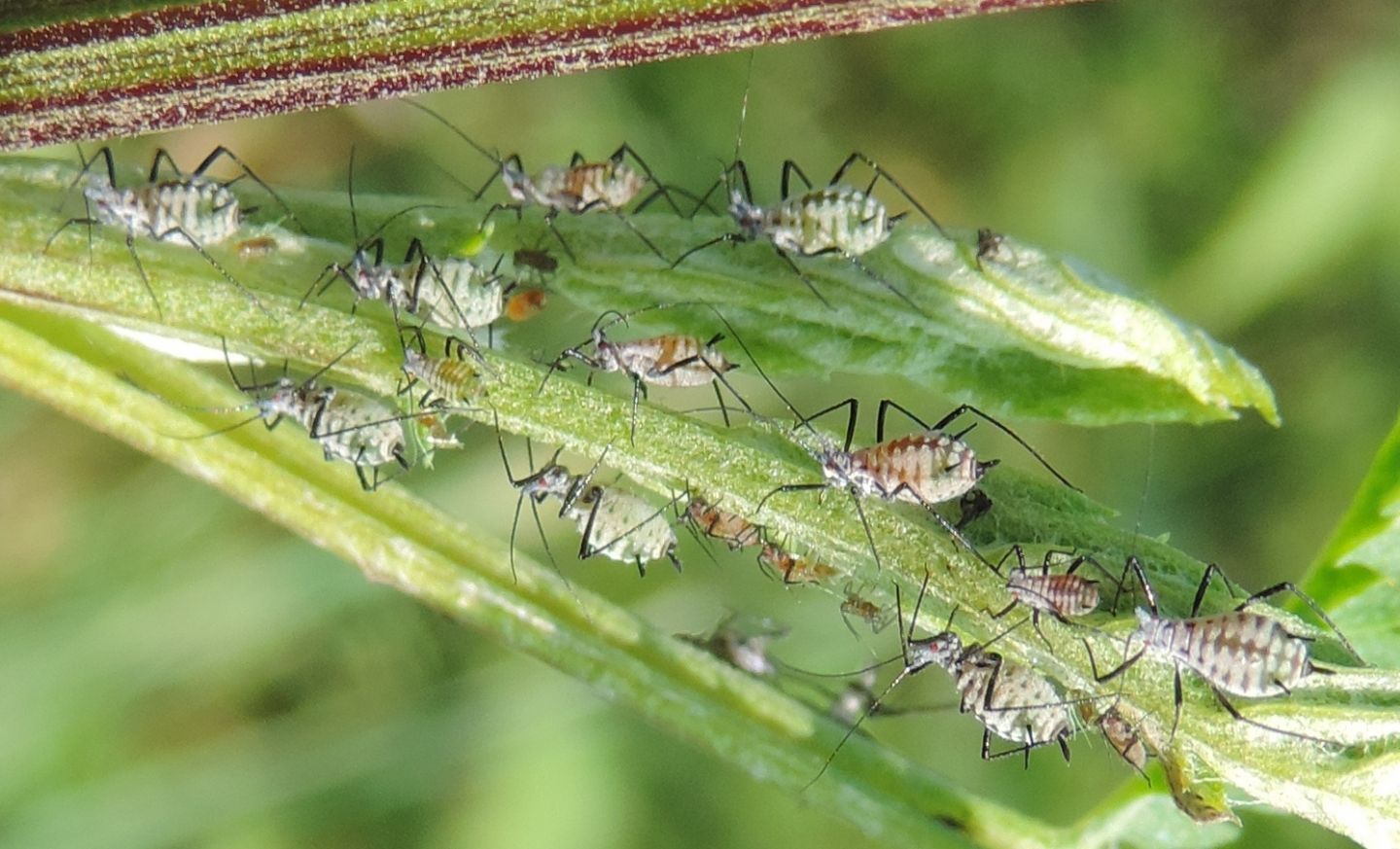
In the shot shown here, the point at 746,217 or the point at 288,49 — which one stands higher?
Result: the point at 288,49

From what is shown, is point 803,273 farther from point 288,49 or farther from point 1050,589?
point 288,49

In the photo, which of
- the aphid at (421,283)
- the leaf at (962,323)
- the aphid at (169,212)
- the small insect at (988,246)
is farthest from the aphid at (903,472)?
the aphid at (169,212)

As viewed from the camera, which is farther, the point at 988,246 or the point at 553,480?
the point at 553,480

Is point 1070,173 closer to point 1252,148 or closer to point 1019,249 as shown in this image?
point 1252,148

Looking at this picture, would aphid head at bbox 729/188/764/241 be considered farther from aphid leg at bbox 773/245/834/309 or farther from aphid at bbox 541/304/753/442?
aphid at bbox 541/304/753/442

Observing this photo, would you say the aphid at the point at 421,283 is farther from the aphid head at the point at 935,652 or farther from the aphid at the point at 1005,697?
the aphid head at the point at 935,652

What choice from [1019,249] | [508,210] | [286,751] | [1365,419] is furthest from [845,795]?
[1365,419]

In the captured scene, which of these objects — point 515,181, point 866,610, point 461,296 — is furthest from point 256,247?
point 515,181

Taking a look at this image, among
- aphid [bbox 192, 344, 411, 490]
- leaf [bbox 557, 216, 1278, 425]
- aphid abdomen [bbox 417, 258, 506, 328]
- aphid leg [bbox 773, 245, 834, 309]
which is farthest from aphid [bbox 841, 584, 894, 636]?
aphid [bbox 192, 344, 411, 490]
